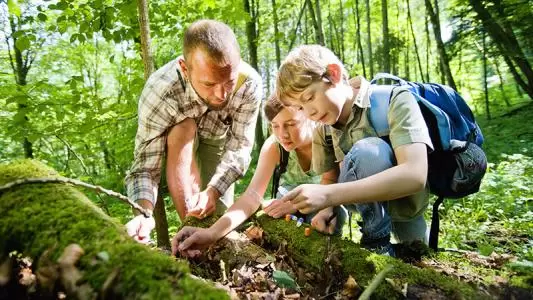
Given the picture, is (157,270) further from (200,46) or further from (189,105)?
(189,105)

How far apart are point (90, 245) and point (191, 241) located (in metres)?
1.21

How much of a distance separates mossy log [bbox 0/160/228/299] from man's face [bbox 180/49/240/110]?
1459 millimetres

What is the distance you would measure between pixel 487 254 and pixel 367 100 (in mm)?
1474

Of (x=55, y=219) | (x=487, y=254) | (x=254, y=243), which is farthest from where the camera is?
(x=487, y=254)

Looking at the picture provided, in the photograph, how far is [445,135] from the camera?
7.86 ft

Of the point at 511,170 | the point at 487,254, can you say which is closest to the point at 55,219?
the point at 487,254

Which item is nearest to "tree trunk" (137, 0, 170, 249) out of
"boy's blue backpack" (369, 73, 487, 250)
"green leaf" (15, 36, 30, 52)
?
"green leaf" (15, 36, 30, 52)

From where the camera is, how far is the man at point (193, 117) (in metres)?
2.72

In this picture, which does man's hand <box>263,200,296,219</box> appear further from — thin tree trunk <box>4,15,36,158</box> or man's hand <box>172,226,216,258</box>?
thin tree trunk <box>4,15,36,158</box>

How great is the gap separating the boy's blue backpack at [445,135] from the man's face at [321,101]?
0.23 m

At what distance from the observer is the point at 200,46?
2693mm

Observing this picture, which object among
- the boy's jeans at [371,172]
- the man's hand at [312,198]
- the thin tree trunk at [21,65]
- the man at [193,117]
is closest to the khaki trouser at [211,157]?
the man at [193,117]

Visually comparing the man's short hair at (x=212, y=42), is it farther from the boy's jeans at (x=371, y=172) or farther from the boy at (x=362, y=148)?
the boy's jeans at (x=371, y=172)

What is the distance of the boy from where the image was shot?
2.11 meters
